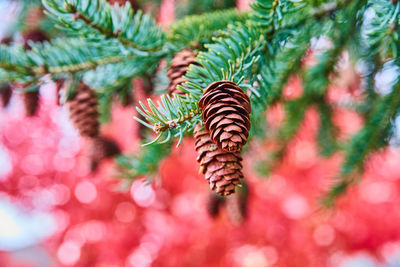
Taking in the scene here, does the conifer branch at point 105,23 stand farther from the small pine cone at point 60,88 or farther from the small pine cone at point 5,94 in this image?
the small pine cone at point 5,94

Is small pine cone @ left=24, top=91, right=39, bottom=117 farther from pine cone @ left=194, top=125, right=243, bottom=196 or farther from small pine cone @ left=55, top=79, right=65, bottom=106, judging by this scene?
pine cone @ left=194, top=125, right=243, bottom=196

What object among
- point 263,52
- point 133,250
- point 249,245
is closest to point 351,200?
point 249,245

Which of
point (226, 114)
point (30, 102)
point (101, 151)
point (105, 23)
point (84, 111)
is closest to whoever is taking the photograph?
point (226, 114)

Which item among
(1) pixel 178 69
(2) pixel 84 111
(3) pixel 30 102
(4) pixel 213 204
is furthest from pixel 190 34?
(4) pixel 213 204

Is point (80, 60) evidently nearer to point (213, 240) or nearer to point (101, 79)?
point (101, 79)

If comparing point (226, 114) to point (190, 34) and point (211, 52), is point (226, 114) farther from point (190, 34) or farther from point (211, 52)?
point (190, 34)

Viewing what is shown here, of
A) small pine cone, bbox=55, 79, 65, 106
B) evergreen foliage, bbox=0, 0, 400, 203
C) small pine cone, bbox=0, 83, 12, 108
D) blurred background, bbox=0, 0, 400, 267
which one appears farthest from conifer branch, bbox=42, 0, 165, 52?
blurred background, bbox=0, 0, 400, 267
